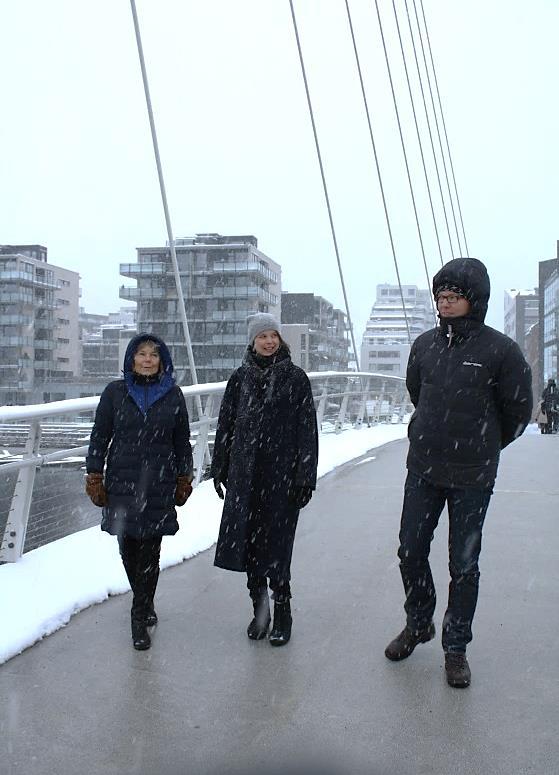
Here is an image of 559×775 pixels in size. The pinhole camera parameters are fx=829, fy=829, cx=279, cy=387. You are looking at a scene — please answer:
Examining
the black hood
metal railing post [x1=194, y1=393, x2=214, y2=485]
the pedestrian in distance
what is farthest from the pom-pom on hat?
metal railing post [x1=194, y1=393, x2=214, y2=485]

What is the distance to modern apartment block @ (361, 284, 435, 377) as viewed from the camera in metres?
131

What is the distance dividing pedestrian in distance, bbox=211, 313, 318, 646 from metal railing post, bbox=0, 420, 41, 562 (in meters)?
1.37

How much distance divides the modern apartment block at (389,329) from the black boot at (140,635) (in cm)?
10118

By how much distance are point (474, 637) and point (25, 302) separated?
25.3m

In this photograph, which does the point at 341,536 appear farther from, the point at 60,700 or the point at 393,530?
the point at 60,700

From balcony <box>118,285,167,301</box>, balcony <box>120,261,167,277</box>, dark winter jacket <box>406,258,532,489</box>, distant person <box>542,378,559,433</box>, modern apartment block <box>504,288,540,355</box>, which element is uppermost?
modern apartment block <box>504,288,540,355</box>

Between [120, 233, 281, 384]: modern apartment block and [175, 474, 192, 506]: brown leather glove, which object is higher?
[120, 233, 281, 384]: modern apartment block

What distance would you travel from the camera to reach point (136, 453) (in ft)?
12.2

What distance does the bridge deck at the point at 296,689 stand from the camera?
254 cm

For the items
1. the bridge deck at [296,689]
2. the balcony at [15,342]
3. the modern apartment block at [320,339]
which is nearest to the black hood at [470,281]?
the bridge deck at [296,689]

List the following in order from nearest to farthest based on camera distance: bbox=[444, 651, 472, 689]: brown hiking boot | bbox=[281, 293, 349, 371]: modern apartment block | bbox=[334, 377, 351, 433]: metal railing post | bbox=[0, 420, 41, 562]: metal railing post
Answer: bbox=[444, 651, 472, 689]: brown hiking boot < bbox=[0, 420, 41, 562]: metal railing post < bbox=[334, 377, 351, 433]: metal railing post < bbox=[281, 293, 349, 371]: modern apartment block

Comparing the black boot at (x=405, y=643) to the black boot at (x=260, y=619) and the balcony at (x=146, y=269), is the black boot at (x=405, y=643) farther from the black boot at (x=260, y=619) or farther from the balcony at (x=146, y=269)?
the balcony at (x=146, y=269)

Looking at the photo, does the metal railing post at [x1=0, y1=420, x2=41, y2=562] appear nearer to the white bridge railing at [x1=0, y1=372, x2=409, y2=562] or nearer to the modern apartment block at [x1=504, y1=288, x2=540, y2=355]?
the white bridge railing at [x1=0, y1=372, x2=409, y2=562]

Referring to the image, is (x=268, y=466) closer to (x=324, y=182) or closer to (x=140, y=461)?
(x=140, y=461)
